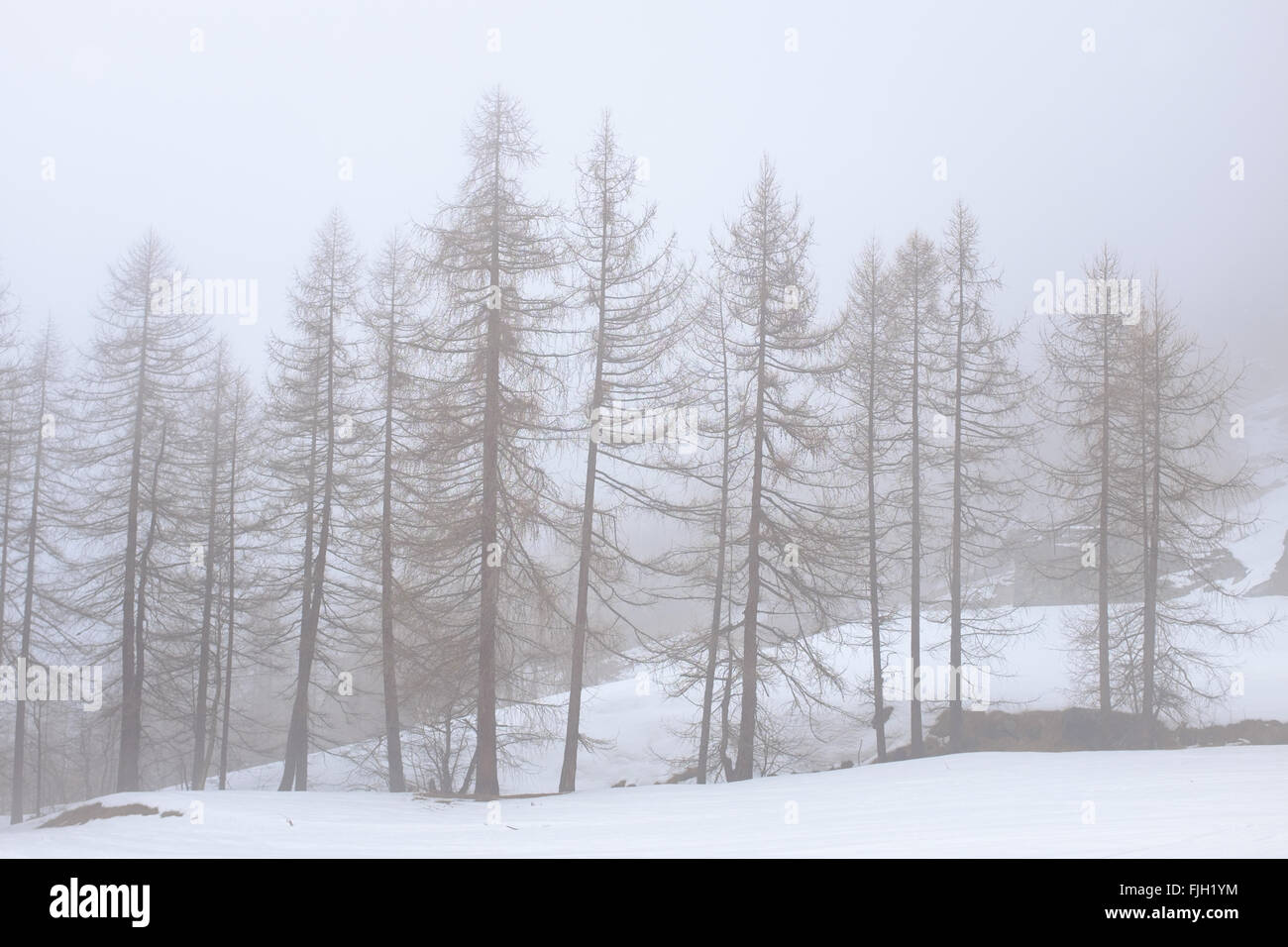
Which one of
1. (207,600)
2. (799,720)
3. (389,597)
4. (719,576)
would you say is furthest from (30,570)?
(799,720)

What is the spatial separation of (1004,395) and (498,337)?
12.7 meters

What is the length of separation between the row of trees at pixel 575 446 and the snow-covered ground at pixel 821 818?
330 centimetres

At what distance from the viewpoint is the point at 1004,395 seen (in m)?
18.3

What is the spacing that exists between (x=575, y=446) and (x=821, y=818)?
8.52m

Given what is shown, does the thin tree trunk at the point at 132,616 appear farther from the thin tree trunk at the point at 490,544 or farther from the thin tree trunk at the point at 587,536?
the thin tree trunk at the point at 587,536

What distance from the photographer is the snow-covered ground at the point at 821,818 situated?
263 inches

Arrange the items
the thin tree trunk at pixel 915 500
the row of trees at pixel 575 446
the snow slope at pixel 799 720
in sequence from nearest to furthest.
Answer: the row of trees at pixel 575 446 → the thin tree trunk at pixel 915 500 → the snow slope at pixel 799 720

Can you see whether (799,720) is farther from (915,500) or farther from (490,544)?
(490,544)

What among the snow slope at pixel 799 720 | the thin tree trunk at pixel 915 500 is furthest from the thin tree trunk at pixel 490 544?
the thin tree trunk at pixel 915 500

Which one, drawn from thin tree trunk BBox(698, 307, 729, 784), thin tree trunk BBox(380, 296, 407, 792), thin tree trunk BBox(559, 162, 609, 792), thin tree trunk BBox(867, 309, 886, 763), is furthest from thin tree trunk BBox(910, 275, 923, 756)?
thin tree trunk BBox(380, 296, 407, 792)

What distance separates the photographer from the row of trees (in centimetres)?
1416

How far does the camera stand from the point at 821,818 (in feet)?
28.1

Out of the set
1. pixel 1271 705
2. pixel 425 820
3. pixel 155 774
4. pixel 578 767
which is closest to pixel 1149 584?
pixel 1271 705

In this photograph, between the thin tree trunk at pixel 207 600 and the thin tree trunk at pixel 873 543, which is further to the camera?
the thin tree trunk at pixel 207 600
